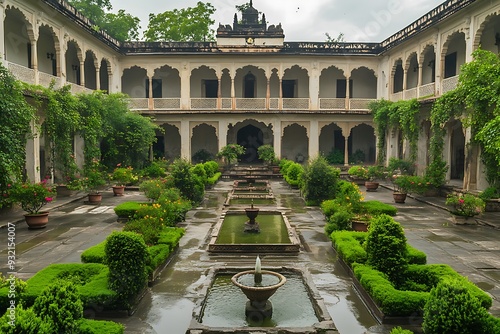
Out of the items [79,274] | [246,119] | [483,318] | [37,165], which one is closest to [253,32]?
[246,119]

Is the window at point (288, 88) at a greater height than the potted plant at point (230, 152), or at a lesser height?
greater

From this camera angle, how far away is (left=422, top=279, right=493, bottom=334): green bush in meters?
4.36

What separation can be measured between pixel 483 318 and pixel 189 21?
1351 inches

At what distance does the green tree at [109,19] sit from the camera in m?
31.5

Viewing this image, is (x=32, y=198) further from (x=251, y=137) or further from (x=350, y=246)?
(x=251, y=137)

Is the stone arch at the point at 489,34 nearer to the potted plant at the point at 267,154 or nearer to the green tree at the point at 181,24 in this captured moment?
the potted plant at the point at 267,154

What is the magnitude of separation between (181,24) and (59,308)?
33.3m

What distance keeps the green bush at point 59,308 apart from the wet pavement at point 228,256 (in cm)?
142

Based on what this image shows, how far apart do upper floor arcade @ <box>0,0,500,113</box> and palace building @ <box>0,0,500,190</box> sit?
0.06m

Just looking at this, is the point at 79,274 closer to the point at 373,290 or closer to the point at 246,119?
the point at 373,290

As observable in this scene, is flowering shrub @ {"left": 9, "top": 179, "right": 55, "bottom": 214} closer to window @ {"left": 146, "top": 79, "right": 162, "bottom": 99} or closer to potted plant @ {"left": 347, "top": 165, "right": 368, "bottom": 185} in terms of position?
potted plant @ {"left": 347, "top": 165, "right": 368, "bottom": 185}

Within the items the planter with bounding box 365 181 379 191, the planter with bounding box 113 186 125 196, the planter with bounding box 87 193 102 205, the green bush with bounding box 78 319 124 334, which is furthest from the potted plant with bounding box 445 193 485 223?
the planter with bounding box 113 186 125 196

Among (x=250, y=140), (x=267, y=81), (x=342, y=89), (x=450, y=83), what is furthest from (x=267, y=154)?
(x=450, y=83)

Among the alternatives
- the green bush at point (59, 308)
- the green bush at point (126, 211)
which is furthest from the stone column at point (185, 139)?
the green bush at point (59, 308)
